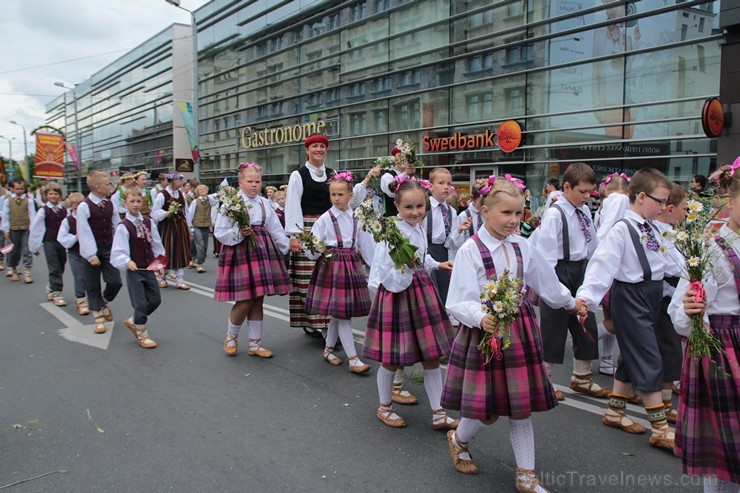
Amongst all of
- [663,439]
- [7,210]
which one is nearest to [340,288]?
[663,439]

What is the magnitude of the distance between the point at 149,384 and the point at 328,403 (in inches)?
71.7

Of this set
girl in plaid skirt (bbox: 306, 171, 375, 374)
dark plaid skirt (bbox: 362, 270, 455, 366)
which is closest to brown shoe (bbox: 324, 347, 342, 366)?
girl in plaid skirt (bbox: 306, 171, 375, 374)

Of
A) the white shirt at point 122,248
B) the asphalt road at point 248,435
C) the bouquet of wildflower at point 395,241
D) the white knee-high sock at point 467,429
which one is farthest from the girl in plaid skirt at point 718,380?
the white shirt at point 122,248

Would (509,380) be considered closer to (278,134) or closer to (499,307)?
(499,307)

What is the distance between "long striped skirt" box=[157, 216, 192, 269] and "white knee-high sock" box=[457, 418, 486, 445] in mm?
8443

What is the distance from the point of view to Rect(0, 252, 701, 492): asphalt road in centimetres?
337

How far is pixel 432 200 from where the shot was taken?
6164mm

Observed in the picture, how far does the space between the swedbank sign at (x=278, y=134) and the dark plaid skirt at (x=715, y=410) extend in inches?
934

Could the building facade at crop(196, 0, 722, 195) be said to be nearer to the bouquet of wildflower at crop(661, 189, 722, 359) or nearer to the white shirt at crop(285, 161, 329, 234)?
the white shirt at crop(285, 161, 329, 234)

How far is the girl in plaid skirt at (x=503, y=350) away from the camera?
9.95 ft

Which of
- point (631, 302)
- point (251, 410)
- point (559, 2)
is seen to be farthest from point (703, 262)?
point (559, 2)

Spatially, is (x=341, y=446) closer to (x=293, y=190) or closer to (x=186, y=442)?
(x=186, y=442)

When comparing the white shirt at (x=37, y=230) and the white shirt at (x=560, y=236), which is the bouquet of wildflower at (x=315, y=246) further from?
the white shirt at (x=37, y=230)

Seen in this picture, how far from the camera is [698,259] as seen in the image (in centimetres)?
254
